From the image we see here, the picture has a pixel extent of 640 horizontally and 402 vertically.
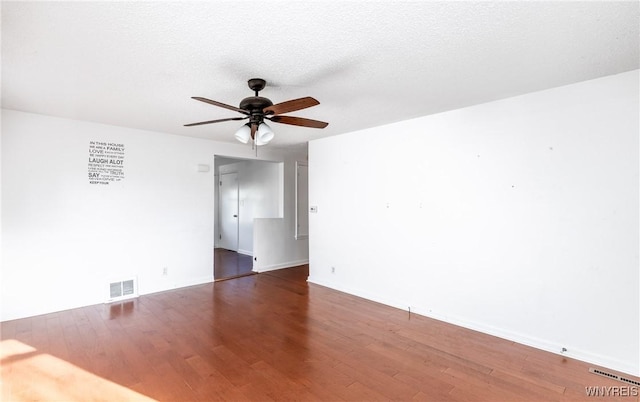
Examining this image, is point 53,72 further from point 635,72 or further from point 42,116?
point 635,72

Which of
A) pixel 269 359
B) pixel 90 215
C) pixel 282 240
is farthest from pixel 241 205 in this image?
pixel 269 359

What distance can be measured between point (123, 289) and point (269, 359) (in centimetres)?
279

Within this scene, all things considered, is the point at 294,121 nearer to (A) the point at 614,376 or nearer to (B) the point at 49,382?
(B) the point at 49,382

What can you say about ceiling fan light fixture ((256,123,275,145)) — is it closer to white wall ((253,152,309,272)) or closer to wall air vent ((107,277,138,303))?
wall air vent ((107,277,138,303))

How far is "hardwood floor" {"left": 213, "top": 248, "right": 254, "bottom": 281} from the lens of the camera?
548cm

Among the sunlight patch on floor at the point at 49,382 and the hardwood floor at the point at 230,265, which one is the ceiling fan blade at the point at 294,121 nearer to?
the sunlight patch on floor at the point at 49,382

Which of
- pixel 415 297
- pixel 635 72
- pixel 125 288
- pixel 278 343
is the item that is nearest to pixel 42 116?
pixel 125 288

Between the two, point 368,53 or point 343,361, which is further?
point 343,361

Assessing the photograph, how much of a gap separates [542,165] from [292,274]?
4.17 meters

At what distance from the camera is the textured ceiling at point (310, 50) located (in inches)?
64.8

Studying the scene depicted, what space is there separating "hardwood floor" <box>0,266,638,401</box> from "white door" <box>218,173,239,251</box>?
3915 millimetres

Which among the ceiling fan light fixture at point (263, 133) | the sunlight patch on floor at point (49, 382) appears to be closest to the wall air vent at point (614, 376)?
the ceiling fan light fixture at point (263, 133)

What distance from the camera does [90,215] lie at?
12.9ft

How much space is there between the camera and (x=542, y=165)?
280 cm
